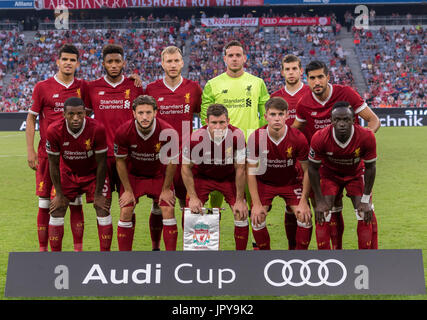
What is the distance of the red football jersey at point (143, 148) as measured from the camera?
17.0 feet

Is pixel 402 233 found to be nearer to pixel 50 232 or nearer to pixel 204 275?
pixel 204 275

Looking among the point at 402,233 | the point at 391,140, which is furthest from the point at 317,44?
the point at 402,233

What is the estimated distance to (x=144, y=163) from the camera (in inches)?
212

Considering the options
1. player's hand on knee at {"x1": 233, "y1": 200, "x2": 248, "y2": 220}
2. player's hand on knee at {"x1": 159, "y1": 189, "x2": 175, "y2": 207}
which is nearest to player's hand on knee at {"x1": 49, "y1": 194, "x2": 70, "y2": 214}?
player's hand on knee at {"x1": 159, "y1": 189, "x2": 175, "y2": 207}

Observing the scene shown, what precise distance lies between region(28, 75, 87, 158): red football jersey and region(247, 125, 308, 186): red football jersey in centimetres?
188

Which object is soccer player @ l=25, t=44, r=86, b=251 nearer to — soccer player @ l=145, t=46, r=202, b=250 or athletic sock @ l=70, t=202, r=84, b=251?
→ athletic sock @ l=70, t=202, r=84, b=251

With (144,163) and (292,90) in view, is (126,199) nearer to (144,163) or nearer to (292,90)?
(144,163)

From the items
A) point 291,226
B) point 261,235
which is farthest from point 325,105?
point 261,235

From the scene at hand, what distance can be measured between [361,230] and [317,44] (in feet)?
103

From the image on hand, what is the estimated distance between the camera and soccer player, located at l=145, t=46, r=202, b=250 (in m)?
5.83

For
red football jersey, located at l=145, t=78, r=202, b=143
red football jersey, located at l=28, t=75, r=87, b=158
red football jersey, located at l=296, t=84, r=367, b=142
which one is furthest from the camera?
red football jersey, located at l=145, t=78, r=202, b=143

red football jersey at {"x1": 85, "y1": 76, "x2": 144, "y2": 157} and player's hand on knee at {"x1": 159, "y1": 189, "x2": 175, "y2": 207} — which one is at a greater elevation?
red football jersey at {"x1": 85, "y1": 76, "x2": 144, "y2": 157}

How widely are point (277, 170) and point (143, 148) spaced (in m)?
1.26
